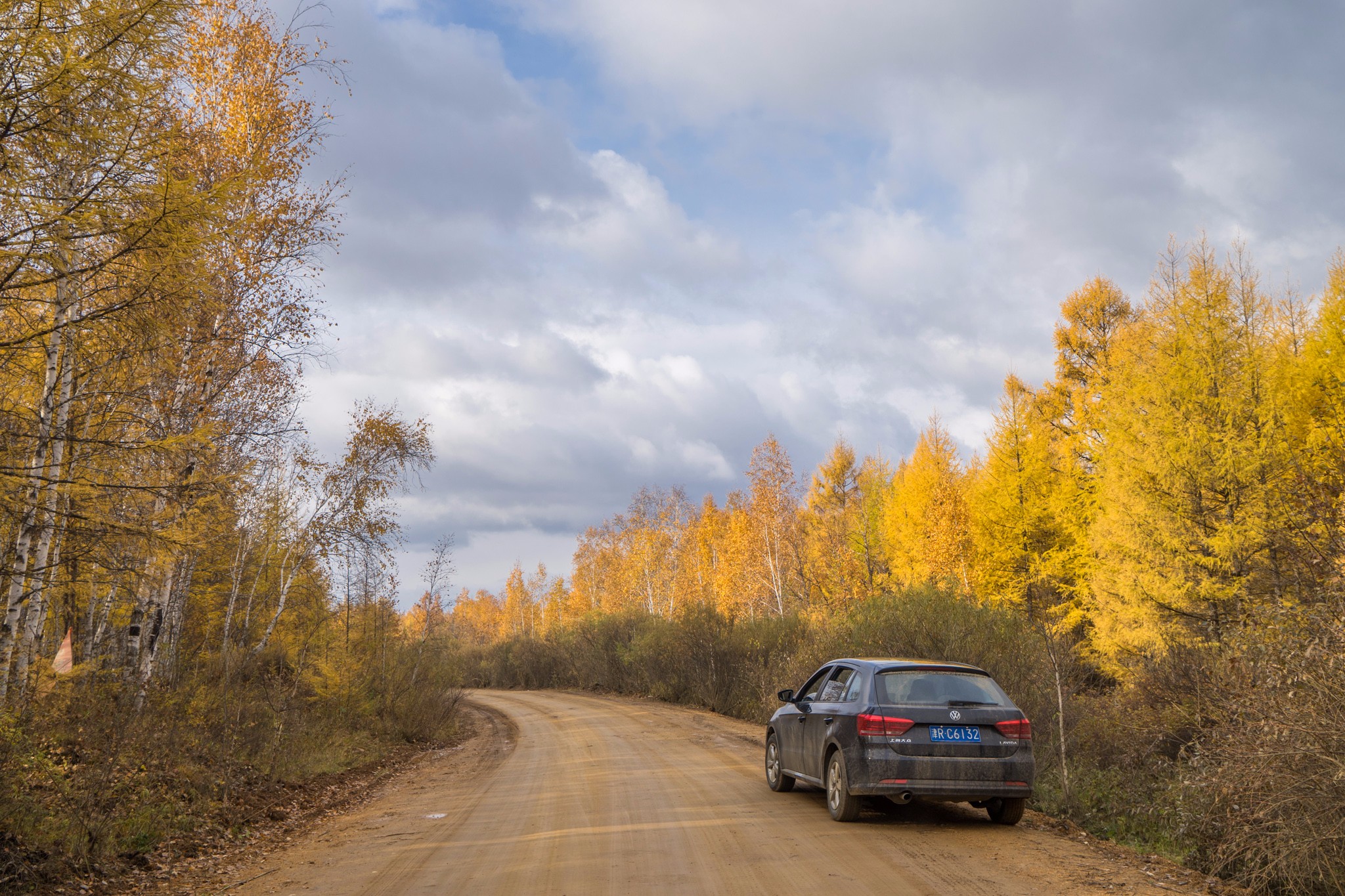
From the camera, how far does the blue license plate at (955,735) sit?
25.6ft

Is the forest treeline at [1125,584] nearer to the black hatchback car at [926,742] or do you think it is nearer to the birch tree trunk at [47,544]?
the black hatchback car at [926,742]

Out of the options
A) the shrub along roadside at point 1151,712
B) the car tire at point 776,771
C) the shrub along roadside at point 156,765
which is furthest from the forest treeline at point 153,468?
the shrub along roadside at point 1151,712

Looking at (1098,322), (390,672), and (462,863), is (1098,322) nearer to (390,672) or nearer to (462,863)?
(390,672)

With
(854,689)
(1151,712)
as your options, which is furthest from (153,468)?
(1151,712)

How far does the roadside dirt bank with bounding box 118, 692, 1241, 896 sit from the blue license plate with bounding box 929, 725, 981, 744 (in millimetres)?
845

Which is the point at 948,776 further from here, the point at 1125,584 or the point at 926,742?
the point at 1125,584

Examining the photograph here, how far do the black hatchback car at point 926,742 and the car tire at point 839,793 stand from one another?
1 centimetres

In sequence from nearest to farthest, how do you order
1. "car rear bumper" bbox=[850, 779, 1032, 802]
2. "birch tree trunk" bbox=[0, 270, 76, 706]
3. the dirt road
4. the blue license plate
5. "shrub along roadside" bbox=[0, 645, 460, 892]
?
the dirt road < "shrub along roadside" bbox=[0, 645, 460, 892] < "car rear bumper" bbox=[850, 779, 1032, 802] < the blue license plate < "birch tree trunk" bbox=[0, 270, 76, 706]

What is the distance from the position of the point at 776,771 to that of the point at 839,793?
7.53 ft

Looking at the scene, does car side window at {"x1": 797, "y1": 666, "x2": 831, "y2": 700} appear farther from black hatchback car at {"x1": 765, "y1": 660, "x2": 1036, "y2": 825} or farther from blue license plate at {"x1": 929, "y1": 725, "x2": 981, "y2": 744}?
blue license plate at {"x1": 929, "y1": 725, "x2": 981, "y2": 744}

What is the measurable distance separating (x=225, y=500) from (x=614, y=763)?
26.4 ft

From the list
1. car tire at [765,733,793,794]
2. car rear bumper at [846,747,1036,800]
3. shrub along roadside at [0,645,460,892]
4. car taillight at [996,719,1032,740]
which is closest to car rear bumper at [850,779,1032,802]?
car rear bumper at [846,747,1036,800]

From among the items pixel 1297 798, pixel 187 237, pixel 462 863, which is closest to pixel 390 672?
pixel 462 863

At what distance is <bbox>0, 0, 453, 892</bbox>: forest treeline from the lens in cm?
628
